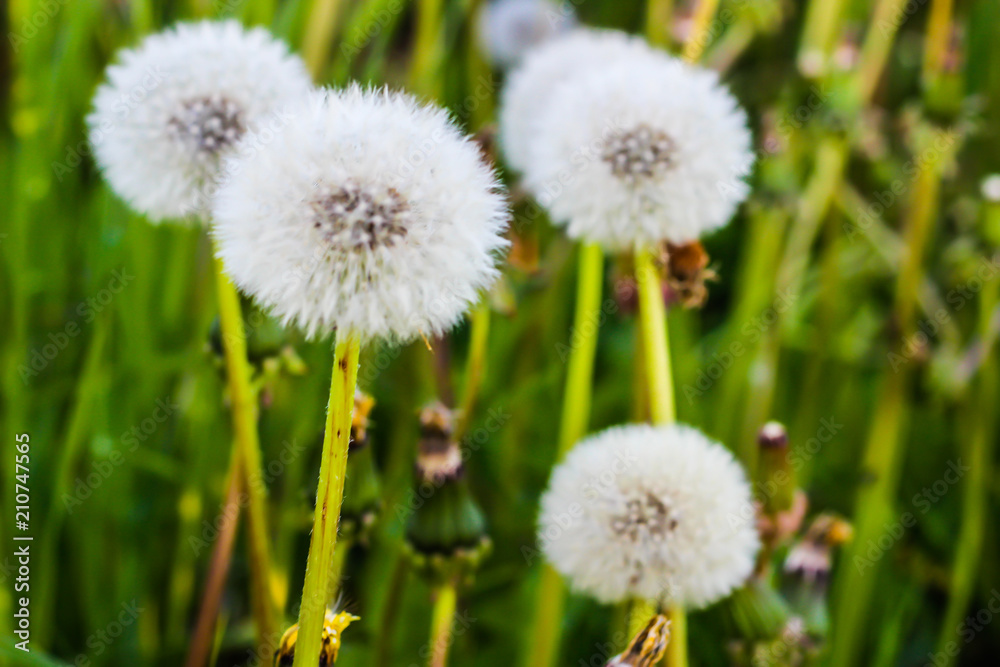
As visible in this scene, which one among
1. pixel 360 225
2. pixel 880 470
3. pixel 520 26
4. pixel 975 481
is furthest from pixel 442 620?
pixel 520 26

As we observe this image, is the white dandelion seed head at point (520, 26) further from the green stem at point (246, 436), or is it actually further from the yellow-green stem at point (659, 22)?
the green stem at point (246, 436)

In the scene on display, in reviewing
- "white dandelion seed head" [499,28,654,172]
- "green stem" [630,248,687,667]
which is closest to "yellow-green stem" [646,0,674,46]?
"white dandelion seed head" [499,28,654,172]

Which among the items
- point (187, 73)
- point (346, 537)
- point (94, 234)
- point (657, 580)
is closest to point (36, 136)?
point (94, 234)

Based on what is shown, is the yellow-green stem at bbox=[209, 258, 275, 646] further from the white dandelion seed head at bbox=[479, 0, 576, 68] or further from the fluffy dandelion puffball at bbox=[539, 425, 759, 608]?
the white dandelion seed head at bbox=[479, 0, 576, 68]

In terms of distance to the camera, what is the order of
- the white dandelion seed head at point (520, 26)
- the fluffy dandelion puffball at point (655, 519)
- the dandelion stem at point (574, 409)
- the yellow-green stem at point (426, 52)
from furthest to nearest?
the white dandelion seed head at point (520, 26) → the yellow-green stem at point (426, 52) → the dandelion stem at point (574, 409) → the fluffy dandelion puffball at point (655, 519)

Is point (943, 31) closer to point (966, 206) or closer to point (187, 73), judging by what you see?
point (966, 206)

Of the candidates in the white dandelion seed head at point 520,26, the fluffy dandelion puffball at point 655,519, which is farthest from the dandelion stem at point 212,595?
the white dandelion seed head at point 520,26
